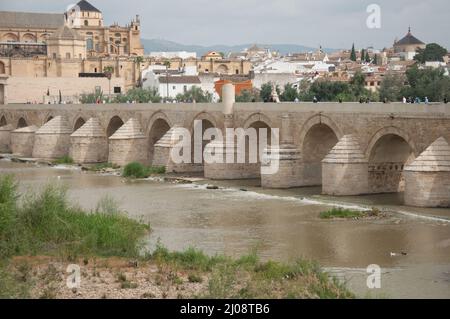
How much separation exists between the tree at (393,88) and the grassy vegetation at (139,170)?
55.3 ft

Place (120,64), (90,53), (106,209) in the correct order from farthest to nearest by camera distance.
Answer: (90,53), (120,64), (106,209)

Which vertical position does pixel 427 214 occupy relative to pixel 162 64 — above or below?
below

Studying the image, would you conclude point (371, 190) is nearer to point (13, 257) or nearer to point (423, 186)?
point (423, 186)

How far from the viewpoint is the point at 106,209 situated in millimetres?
22438

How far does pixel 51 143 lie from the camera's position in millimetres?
47000

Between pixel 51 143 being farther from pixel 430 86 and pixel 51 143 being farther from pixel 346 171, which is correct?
pixel 346 171

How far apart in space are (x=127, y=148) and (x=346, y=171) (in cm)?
1471

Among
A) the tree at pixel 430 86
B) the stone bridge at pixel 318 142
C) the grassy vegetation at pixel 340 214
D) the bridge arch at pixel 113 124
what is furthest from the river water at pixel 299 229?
the tree at pixel 430 86

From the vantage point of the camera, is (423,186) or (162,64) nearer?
(423,186)

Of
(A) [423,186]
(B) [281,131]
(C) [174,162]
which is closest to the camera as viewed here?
(A) [423,186]

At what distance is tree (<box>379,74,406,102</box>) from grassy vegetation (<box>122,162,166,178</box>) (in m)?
16.9

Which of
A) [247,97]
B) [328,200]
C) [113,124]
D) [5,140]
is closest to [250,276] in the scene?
[328,200]
